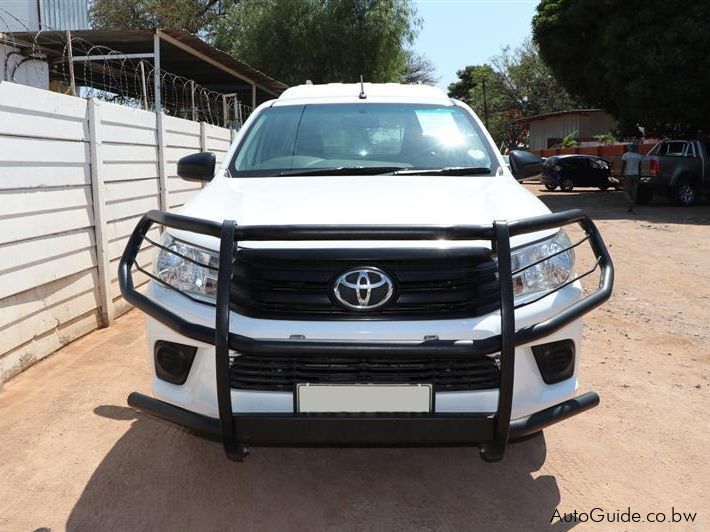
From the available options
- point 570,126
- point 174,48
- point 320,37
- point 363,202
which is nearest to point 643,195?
point 174,48

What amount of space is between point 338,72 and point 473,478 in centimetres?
2456

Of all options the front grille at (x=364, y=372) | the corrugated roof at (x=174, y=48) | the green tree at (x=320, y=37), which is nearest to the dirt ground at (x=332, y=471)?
the front grille at (x=364, y=372)

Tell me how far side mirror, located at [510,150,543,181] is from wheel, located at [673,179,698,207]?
1458cm

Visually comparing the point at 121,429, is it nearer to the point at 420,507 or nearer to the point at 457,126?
the point at 420,507

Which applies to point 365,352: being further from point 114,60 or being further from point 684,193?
point 684,193

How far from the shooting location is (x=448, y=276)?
2.47 m

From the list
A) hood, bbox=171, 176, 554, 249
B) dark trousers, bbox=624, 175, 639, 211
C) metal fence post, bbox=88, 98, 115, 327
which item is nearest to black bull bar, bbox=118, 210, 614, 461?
hood, bbox=171, 176, 554, 249

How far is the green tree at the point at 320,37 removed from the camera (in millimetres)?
25422

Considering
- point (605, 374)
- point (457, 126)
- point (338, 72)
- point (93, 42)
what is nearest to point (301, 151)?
point (457, 126)

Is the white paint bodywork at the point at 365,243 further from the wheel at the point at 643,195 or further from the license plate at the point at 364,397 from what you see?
the wheel at the point at 643,195

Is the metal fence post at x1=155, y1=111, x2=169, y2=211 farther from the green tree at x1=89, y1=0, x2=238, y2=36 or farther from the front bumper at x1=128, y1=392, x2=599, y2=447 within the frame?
the green tree at x1=89, y1=0, x2=238, y2=36

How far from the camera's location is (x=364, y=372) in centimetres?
244

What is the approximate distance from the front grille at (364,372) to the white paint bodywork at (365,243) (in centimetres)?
4

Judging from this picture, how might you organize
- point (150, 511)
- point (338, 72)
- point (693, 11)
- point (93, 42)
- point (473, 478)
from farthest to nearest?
point (338, 72), point (693, 11), point (93, 42), point (473, 478), point (150, 511)
